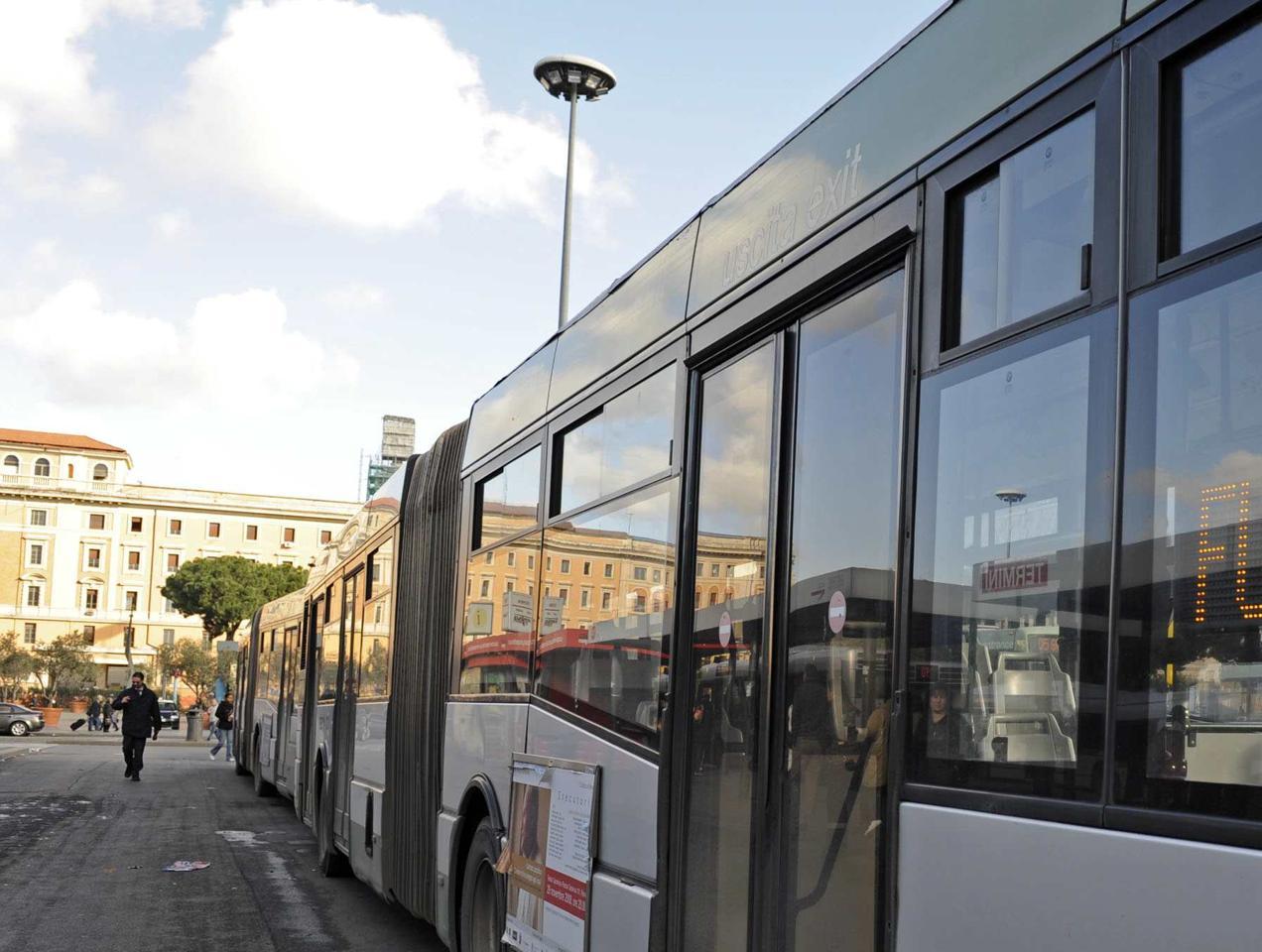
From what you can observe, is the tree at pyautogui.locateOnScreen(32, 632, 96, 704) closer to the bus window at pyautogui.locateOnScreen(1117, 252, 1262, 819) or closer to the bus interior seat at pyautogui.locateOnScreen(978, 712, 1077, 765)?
the bus interior seat at pyautogui.locateOnScreen(978, 712, 1077, 765)

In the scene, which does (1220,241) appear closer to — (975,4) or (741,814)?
(975,4)

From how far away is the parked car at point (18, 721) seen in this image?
53781mm

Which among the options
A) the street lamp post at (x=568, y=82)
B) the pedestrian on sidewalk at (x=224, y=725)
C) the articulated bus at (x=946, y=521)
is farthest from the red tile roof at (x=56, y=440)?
the articulated bus at (x=946, y=521)

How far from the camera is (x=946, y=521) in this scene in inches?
126

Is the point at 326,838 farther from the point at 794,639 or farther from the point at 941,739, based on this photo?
the point at 941,739

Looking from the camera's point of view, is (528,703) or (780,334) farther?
(528,703)

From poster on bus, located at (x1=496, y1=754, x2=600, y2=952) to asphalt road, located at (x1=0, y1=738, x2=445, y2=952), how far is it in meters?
3.44

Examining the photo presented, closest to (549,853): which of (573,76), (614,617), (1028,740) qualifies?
(614,617)

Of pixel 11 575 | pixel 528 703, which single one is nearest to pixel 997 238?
pixel 528 703

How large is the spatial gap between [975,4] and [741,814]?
7.32 feet

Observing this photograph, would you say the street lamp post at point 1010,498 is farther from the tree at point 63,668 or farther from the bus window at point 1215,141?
the tree at point 63,668

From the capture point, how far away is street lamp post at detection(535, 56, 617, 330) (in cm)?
1608

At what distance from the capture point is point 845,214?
396cm

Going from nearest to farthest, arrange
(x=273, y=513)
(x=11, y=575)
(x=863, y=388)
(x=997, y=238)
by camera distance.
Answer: (x=997, y=238) < (x=863, y=388) < (x=11, y=575) < (x=273, y=513)
